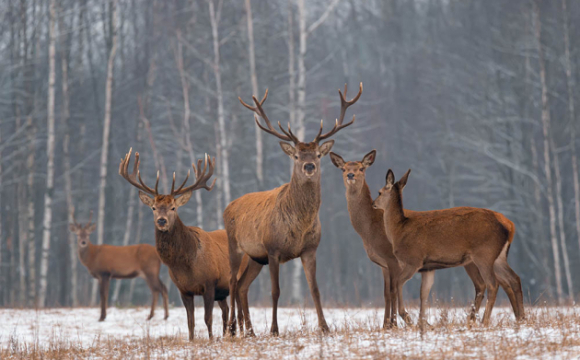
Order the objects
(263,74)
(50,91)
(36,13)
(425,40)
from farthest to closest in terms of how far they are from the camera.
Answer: (425,40) → (263,74) → (36,13) → (50,91)

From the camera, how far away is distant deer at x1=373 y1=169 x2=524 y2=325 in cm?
738

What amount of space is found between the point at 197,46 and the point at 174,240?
17719 mm

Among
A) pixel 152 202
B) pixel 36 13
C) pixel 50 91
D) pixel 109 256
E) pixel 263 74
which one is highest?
pixel 36 13

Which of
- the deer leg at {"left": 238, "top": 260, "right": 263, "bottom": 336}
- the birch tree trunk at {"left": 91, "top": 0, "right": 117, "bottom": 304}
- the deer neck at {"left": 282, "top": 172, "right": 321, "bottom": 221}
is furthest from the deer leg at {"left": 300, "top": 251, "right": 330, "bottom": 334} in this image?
the birch tree trunk at {"left": 91, "top": 0, "right": 117, "bottom": 304}

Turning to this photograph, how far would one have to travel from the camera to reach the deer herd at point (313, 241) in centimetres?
750

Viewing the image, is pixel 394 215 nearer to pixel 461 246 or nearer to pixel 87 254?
pixel 461 246

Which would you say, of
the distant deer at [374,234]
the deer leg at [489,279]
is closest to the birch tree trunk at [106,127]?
the distant deer at [374,234]

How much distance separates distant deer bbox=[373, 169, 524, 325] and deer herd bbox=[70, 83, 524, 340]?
0.03 ft

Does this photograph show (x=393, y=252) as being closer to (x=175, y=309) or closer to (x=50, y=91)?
(x=175, y=309)

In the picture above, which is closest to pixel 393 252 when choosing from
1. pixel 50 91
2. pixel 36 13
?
pixel 50 91

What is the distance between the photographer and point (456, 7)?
28719 mm

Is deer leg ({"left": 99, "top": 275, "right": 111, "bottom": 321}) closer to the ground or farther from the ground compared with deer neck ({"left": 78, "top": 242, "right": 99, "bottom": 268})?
closer to the ground

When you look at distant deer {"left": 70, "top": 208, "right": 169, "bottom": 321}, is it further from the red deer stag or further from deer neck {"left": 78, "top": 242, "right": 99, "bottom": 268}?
the red deer stag

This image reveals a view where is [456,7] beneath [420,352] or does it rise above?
above
